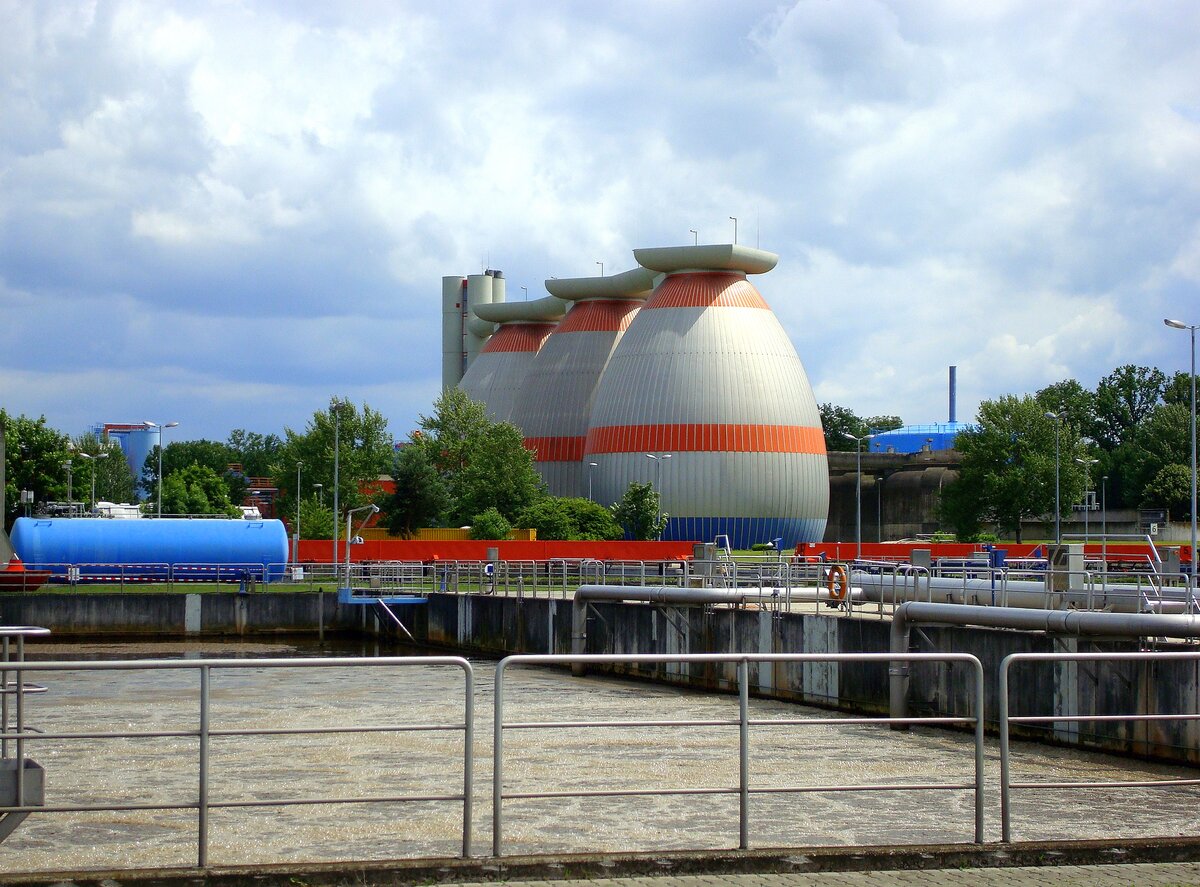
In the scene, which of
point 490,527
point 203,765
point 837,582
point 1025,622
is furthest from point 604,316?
point 203,765

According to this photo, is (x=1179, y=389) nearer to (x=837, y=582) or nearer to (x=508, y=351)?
(x=508, y=351)

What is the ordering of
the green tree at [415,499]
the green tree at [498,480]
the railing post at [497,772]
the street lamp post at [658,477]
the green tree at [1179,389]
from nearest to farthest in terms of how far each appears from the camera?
the railing post at [497,772], the street lamp post at [658,477], the green tree at [498,480], the green tree at [415,499], the green tree at [1179,389]

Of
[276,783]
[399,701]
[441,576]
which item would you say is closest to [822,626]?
[399,701]

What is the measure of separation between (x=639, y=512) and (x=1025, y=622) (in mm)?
60222

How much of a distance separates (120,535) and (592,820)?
153 feet

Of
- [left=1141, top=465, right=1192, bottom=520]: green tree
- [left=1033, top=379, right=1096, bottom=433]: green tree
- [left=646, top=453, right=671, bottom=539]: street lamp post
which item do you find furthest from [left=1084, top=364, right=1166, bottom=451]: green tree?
[left=646, top=453, right=671, bottom=539]: street lamp post

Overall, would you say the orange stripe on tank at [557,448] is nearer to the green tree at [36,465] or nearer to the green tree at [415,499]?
the green tree at [415,499]

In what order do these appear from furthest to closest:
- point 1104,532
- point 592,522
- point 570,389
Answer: point 570,389
point 592,522
point 1104,532

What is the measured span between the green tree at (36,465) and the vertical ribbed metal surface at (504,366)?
31349 mm

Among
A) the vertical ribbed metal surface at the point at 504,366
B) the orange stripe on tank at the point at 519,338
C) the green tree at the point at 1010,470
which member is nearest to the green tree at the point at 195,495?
the vertical ribbed metal surface at the point at 504,366

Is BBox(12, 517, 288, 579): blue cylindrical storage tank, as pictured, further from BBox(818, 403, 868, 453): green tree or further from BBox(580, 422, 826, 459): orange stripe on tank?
BBox(818, 403, 868, 453): green tree

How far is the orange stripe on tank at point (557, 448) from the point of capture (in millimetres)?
103438

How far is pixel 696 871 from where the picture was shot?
909 cm

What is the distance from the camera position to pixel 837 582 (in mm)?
31109
